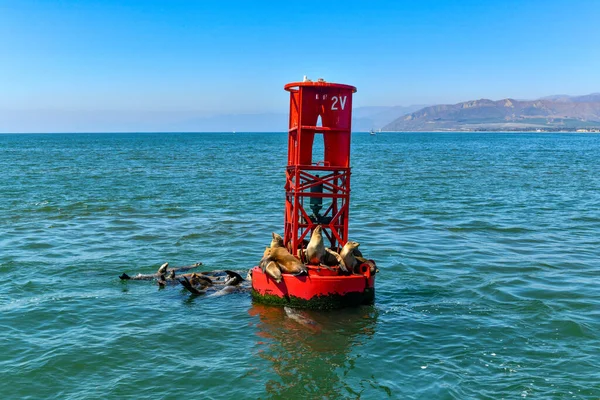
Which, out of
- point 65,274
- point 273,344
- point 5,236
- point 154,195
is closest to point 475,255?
point 273,344

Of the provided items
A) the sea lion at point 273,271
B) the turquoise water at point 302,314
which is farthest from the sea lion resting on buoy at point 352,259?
the sea lion at point 273,271

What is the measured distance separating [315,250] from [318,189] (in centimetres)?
195

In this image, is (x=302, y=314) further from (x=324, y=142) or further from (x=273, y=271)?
(x=324, y=142)

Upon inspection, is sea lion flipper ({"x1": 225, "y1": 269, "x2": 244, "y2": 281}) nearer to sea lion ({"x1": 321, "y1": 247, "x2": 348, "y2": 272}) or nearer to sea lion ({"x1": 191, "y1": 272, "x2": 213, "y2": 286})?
sea lion ({"x1": 191, "y1": 272, "x2": 213, "y2": 286})

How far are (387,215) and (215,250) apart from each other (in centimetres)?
1229

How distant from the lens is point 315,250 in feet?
51.9

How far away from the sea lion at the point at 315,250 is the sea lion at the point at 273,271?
2.97ft

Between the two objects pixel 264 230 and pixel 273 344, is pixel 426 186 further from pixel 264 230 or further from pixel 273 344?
pixel 273 344

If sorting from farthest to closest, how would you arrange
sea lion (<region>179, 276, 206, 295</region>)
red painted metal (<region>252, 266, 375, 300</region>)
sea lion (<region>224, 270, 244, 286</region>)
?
sea lion (<region>224, 270, 244, 286</region>) → sea lion (<region>179, 276, 206, 295</region>) → red painted metal (<region>252, 266, 375, 300</region>)

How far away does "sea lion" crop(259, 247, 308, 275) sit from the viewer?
15703 mm

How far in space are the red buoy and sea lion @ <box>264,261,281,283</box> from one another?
18 centimetres

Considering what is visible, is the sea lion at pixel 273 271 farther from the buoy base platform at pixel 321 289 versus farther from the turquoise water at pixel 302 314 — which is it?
the turquoise water at pixel 302 314

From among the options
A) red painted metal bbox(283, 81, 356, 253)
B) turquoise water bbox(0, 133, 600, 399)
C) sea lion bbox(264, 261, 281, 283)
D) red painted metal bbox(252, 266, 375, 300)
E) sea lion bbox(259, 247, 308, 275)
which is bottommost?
turquoise water bbox(0, 133, 600, 399)

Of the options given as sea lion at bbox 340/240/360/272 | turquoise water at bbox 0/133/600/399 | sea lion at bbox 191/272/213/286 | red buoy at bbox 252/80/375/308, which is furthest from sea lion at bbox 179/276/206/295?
sea lion at bbox 340/240/360/272
